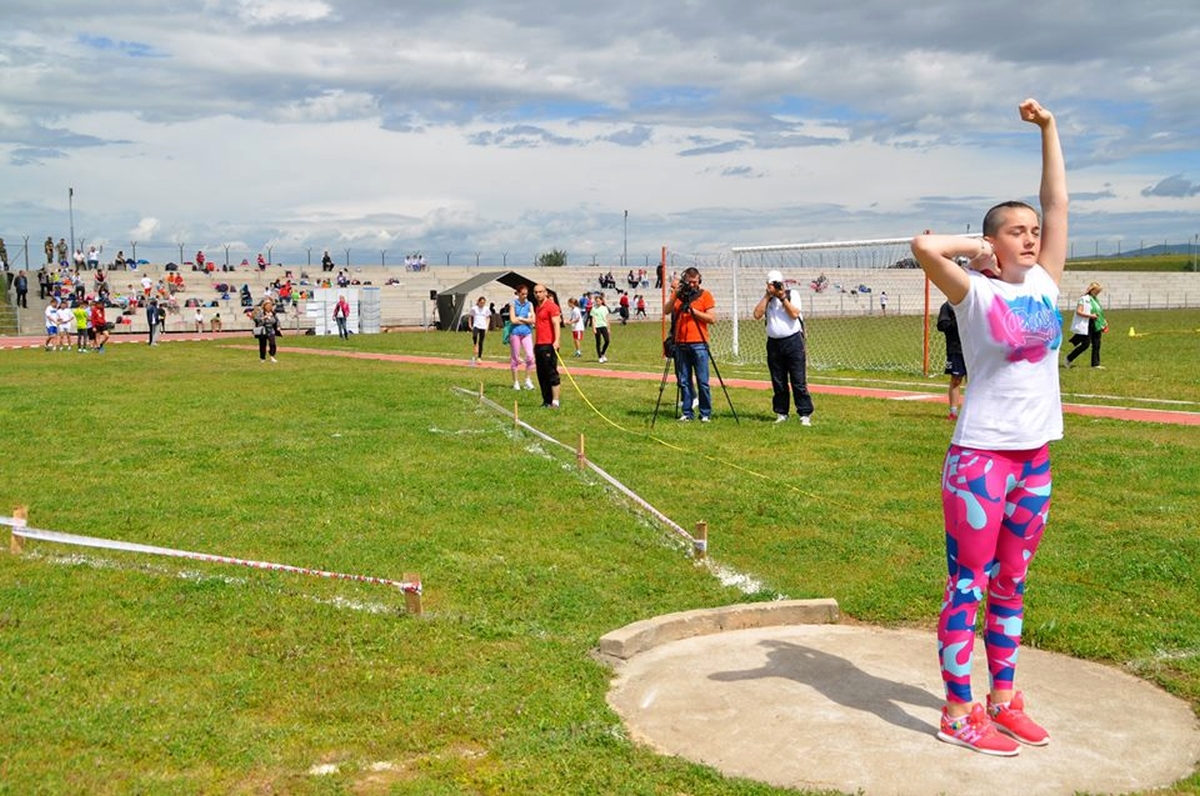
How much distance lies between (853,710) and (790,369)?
1007cm

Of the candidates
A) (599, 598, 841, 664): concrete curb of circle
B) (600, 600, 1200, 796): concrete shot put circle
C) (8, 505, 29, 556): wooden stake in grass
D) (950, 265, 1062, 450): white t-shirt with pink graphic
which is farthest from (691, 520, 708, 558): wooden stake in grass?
(8, 505, 29, 556): wooden stake in grass

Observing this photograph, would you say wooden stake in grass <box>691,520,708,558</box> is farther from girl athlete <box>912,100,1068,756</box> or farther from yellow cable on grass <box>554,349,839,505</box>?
girl athlete <box>912,100,1068,756</box>

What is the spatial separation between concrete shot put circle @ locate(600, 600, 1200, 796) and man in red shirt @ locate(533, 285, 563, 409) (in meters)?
10.9

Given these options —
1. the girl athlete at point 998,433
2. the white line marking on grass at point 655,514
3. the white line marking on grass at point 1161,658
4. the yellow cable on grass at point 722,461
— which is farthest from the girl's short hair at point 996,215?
the yellow cable on grass at point 722,461

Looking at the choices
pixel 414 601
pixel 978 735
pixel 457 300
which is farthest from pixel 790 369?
pixel 457 300

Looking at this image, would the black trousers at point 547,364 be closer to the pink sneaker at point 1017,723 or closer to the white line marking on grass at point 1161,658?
the white line marking on grass at point 1161,658

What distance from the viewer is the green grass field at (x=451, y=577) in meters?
4.69

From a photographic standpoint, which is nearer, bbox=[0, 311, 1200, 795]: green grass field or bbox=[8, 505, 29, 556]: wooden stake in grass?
bbox=[0, 311, 1200, 795]: green grass field

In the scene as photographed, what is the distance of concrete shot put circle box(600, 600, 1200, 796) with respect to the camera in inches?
172

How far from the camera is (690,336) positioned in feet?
50.4

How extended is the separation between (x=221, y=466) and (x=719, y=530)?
19.0 feet

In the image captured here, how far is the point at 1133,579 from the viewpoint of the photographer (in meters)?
7.27

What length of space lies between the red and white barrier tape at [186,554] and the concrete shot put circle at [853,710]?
1.60 meters

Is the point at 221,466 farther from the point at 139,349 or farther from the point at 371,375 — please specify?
the point at 139,349
